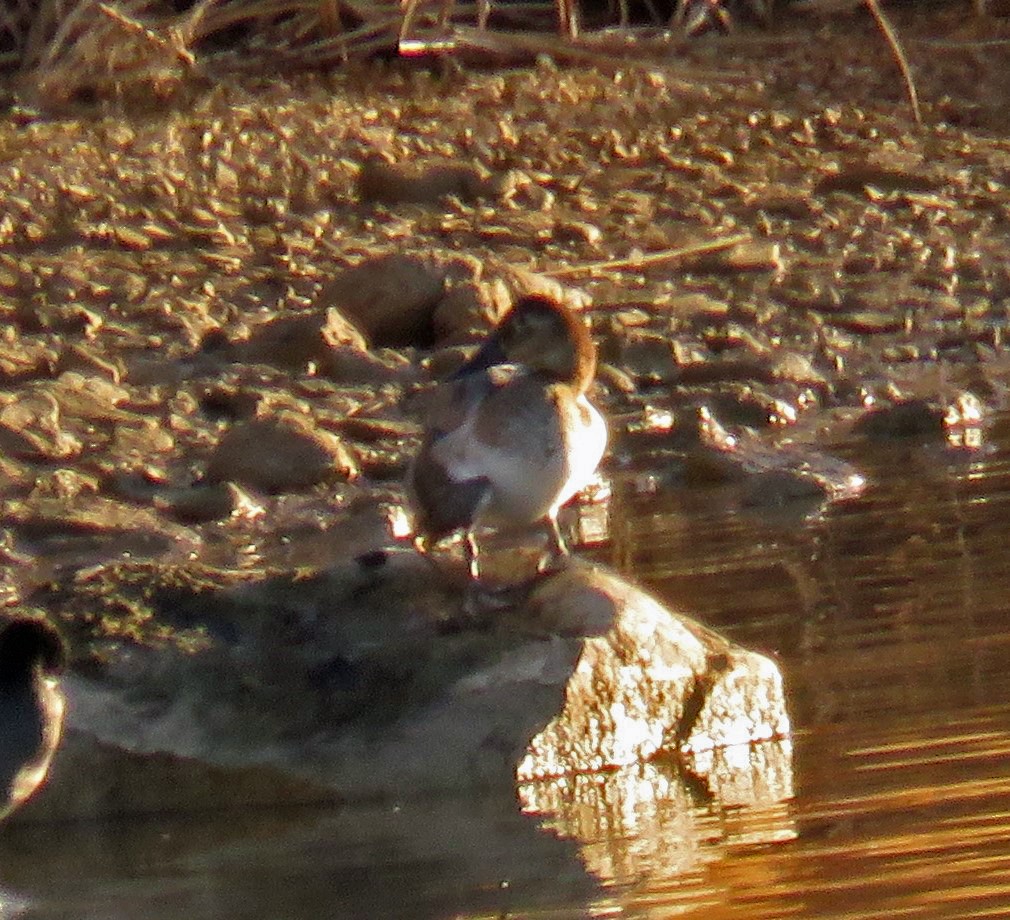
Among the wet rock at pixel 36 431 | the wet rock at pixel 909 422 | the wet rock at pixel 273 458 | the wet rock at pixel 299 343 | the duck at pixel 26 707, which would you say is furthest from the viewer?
the wet rock at pixel 299 343

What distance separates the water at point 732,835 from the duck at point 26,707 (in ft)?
0.67

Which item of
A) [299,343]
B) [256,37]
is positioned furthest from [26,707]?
[256,37]

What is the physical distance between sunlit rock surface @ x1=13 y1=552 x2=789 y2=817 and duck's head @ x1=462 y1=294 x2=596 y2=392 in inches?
36.3

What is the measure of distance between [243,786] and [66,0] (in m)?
8.28

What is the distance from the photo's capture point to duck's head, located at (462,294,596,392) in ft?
26.9

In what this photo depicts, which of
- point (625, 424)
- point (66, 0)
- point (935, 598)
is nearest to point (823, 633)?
point (935, 598)

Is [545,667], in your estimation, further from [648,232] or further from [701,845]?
[648,232]

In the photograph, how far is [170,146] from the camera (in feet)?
45.5

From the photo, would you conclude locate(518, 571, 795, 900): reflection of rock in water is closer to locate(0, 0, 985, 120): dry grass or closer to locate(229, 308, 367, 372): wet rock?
locate(229, 308, 367, 372): wet rock

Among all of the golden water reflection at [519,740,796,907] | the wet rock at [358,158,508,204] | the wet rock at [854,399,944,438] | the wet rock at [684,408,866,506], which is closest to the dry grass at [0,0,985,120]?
the wet rock at [358,158,508,204]

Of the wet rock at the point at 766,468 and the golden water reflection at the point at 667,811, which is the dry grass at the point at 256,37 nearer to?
the wet rock at the point at 766,468

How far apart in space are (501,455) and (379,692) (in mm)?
827

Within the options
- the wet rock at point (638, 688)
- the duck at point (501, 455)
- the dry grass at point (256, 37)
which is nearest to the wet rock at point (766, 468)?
the duck at point (501, 455)

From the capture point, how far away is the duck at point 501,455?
763 cm
